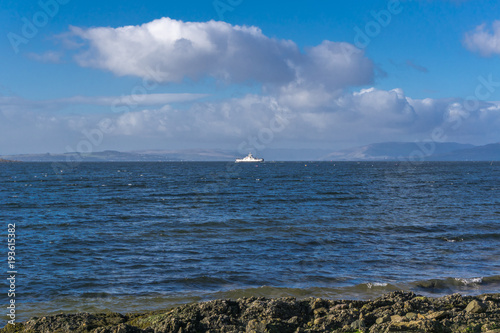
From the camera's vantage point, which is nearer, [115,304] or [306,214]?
[115,304]

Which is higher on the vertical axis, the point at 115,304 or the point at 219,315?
the point at 219,315

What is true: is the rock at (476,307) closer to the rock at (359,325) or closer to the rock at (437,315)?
the rock at (437,315)

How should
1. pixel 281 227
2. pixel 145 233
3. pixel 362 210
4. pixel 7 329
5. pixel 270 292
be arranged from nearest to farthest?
pixel 7 329 < pixel 270 292 < pixel 145 233 < pixel 281 227 < pixel 362 210

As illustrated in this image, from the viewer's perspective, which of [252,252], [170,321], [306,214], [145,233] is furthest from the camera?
[306,214]

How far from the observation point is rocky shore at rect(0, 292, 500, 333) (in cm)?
988

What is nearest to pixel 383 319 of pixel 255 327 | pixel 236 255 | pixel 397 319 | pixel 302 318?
pixel 397 319

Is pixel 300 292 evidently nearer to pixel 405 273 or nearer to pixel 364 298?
pixel 364 298

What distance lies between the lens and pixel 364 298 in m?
15.0

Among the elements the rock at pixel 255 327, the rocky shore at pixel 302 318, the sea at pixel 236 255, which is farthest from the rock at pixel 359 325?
the sea at pixel 236 255

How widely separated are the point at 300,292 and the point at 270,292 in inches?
→ 46.2

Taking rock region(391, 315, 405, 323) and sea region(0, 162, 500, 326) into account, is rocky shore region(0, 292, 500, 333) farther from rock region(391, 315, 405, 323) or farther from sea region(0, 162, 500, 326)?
sea region(0, 162, 500, 326)

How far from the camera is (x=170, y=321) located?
10.3 metres

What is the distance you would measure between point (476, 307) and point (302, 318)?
4.90m

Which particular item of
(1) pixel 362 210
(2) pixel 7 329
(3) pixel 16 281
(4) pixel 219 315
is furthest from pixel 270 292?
(1) pixel 362 210
